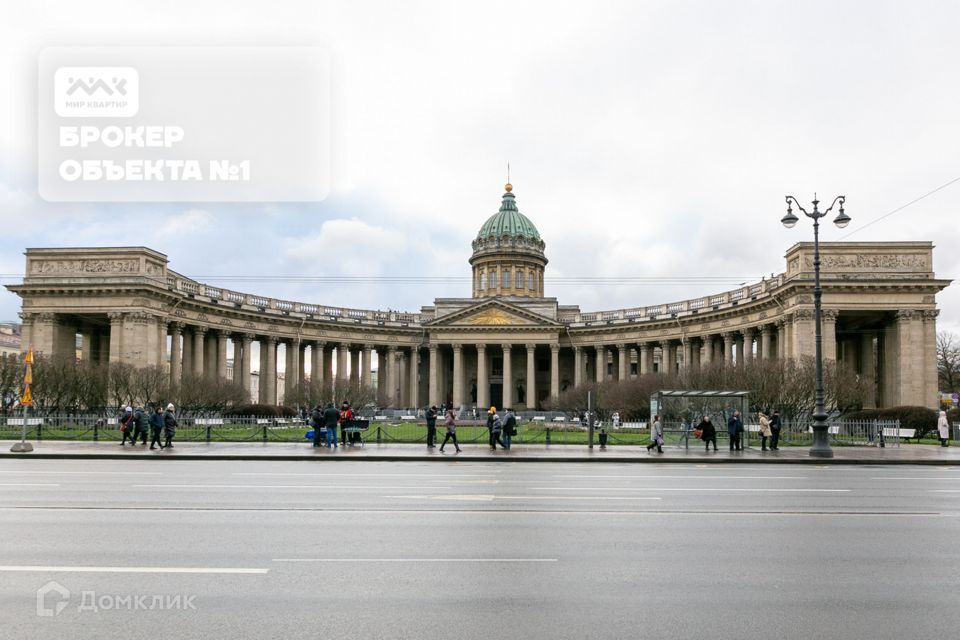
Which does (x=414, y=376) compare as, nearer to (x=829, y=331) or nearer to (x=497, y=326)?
(x=497, y=326)

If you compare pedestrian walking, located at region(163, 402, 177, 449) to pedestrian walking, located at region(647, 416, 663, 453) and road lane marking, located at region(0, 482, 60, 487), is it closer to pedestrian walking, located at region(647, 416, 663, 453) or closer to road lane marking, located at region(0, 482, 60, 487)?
road lane marking, located at region(0, 482, 60, 487)

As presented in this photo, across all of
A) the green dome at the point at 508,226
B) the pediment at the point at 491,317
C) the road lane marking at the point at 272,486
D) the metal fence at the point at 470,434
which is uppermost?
the green dome at the point at 508,226

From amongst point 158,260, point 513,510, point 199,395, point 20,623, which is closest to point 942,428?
point 513,510

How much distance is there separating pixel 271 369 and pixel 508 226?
46917 millimetres

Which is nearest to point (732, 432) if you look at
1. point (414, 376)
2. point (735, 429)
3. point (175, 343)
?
point (735, 429)

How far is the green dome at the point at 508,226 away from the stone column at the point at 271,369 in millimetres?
42454

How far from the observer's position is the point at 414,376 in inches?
3962

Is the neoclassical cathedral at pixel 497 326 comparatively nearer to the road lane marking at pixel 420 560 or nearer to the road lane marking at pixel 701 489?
the road lane marking at pixel 701 489

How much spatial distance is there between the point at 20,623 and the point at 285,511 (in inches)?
281

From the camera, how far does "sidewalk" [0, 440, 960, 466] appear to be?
28.8m

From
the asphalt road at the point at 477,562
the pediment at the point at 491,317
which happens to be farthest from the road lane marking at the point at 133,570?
the pediment at the point at 491,317

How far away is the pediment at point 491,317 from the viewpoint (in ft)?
319

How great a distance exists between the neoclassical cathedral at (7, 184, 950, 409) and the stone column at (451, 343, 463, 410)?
0.29 metres

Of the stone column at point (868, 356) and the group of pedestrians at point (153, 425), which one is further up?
the stone column at point (868, 356)
